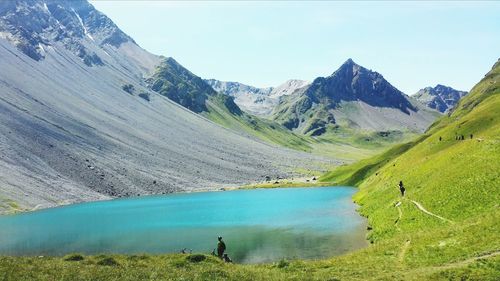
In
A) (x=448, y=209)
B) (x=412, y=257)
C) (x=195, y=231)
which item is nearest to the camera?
(x=412, y=257)

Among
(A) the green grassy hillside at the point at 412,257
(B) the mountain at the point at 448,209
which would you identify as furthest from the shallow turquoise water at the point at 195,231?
(A) the green grassy hillside at the point at 412,257

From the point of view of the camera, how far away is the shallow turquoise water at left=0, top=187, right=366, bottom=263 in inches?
2687

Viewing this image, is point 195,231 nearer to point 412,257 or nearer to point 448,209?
point 448,209

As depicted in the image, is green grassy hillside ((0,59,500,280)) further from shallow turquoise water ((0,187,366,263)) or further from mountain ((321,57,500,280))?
shallow turquoise water ((0,187,366,263))

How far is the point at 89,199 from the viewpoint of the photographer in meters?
175

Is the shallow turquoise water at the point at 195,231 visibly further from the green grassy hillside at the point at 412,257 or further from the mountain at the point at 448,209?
the green grassy hillside at the point at 412,257

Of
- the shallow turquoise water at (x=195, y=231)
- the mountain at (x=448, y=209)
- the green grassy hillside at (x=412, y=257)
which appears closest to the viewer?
the green grassy hillside at (x=412, y=257)

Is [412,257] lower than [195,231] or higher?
higher

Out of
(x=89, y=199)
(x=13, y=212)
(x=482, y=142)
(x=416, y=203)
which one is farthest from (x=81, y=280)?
(x=89, y=199)

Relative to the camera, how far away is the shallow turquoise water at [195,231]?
68250 millimetres

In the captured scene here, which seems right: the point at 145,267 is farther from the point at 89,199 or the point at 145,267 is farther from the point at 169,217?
the point at 89,199

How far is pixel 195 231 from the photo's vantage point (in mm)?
90625

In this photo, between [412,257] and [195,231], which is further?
[195,231]

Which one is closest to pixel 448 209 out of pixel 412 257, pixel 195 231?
pixel 412 257
